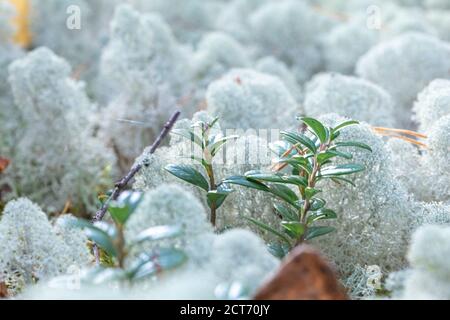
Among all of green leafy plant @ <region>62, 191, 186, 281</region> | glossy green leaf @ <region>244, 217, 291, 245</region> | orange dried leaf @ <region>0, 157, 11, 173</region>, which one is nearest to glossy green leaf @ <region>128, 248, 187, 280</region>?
green leafy plant @ <region>62, 191, 186, 281</region>

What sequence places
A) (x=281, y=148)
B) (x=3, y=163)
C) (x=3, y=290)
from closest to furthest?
(x=3, y=290)
(x=281, y=148)
(x=3, y=163)

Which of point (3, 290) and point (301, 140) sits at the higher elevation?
point (301, 140)

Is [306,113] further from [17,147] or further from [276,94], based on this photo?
[17,147]

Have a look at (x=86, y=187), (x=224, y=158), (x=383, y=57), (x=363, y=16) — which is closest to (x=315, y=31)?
(x=363, y=16)

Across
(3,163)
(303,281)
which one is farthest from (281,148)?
(3,163)

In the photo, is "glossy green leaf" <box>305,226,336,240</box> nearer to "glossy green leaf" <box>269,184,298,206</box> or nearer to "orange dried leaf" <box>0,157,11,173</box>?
"glossy green leaf" <box>269,184,298,206</box>

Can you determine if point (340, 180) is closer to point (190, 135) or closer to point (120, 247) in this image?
point (190, 135)

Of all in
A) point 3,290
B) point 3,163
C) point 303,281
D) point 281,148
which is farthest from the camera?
point 3,163

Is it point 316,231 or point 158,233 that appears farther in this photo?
point 316,231
